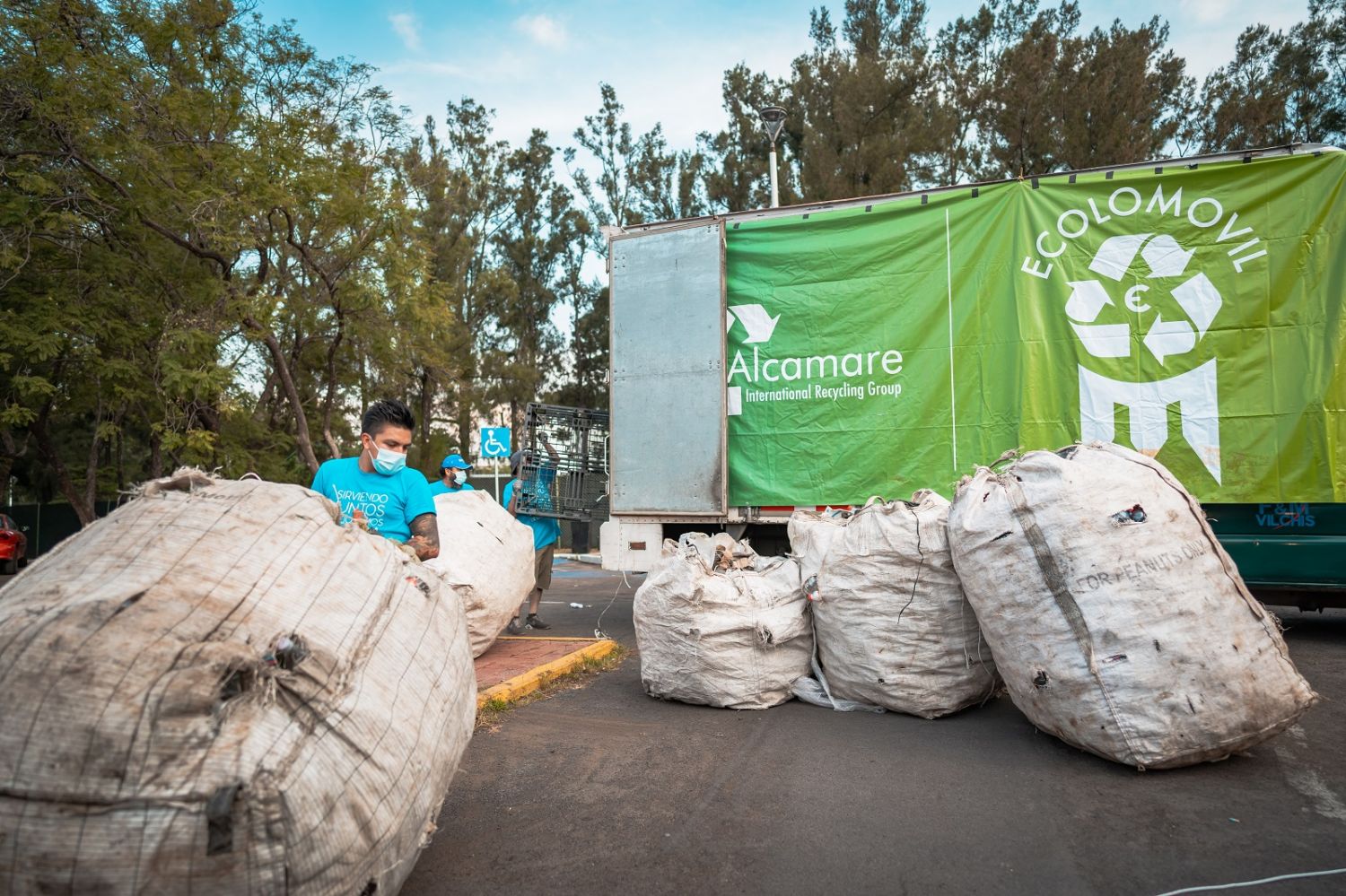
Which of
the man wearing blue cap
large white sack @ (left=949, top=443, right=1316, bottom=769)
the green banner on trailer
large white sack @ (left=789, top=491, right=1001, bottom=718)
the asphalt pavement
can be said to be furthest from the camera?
the man wearing blue cap

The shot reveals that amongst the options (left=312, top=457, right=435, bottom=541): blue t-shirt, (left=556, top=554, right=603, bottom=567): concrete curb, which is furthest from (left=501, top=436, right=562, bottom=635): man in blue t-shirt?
(left=556, top=554, right=603, bottom=567): concrete curb

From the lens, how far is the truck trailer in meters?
6.43

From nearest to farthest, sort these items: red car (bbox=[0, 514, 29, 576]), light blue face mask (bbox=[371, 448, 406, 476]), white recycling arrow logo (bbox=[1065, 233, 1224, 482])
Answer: light blue face mask (bbox=[371, 448, 406, 476]), white recycling arrow logo (bbox=[1065, 233, 1224, 482]), red car (bbox=[0, 514, 29, 576])

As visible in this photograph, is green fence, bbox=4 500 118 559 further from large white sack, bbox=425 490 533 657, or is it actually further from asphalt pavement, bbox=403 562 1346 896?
asphalt pavement, bbox=403 562 1346 896

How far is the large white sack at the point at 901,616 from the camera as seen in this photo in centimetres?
461

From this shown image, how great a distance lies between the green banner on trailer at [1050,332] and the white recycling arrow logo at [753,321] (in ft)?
0.06

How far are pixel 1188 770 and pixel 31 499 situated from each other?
3090cm

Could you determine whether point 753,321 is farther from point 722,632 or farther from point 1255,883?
point 1255,883

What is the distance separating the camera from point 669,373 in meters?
8.09

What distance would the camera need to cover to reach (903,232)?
7418 mm

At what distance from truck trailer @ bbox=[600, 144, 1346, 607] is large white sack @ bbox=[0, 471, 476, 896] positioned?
Answer: 5381 mm

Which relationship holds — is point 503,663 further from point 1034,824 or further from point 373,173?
point 373,173

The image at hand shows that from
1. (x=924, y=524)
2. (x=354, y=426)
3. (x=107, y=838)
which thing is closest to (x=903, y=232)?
(x=924, y=524)

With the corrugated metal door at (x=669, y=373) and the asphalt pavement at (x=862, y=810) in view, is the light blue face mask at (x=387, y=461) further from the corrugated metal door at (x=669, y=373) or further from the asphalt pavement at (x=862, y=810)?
the corrugated metal door at (x=669, y=373)
